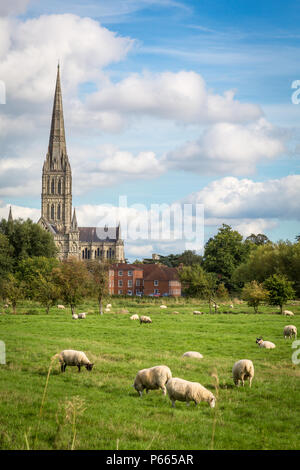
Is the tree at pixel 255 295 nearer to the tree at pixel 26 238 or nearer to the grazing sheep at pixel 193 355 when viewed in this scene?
the grazing sheep at pixel 193 355

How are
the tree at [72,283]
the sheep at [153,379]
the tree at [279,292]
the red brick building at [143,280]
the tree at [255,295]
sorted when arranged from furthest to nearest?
the red brick building at [143,280] → the tree at [255,295] → the tree at [279,292] → the tree at [72,283] → the sheep at [153,379]

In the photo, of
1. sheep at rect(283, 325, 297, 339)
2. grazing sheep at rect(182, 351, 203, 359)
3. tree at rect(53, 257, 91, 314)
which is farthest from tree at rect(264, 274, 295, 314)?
grazing sheep at rect(182, 351, 203, 359)

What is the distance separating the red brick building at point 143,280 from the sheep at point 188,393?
89.1 m

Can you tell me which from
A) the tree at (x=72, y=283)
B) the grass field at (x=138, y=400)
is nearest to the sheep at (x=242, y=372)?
the grass field at (x=138, y=400)

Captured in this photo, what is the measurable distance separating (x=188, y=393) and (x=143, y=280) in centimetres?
9556

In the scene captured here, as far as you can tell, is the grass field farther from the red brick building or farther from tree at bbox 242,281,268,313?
the red brick building

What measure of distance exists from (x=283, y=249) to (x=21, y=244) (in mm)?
50704

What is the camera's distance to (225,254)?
320 ft

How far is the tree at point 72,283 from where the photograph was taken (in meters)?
51.4

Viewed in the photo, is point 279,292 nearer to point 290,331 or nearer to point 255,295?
point 255,295

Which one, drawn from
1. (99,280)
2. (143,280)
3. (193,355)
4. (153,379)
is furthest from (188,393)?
(143,280)

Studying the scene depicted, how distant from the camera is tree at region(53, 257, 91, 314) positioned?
51406 mm
